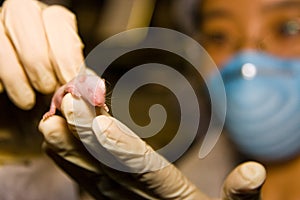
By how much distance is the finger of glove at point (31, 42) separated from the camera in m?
0.56

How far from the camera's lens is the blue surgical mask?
937 mm

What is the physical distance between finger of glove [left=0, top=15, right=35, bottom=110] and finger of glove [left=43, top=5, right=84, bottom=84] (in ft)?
0.12

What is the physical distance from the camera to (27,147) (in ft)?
2.23

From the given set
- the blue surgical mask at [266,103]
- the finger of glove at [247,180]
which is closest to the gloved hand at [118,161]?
the finger of glove at [247,180]

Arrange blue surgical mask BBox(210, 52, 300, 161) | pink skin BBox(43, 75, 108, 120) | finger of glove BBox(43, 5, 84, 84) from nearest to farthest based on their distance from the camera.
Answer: pink skin BBox(43, 75, 108, 120) → finger of glove BBox(43, 5, 84, 84) → blue surgical mask BBox(210, 52, 300, 161)

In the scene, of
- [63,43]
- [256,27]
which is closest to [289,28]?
[256,27]

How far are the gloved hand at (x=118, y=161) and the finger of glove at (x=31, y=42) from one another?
0.07 m

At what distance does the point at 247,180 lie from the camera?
0.49 m

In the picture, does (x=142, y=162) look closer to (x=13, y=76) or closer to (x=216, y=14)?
(x=13, y=76)

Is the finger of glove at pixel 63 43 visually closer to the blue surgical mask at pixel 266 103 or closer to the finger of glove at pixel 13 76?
the finger of glove at pixel 13 76

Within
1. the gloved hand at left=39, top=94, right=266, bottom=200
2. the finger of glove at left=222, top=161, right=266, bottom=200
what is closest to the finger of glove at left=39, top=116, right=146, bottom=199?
the gloved hand at left=39, top=94, right=266, bottom=200

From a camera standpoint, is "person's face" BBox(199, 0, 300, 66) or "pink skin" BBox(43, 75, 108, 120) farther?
"person's face" BBox(199, 0, 300, 66)

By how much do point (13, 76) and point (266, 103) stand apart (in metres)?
0.49

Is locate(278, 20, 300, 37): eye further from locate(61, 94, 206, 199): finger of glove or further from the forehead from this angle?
locate(61, 94, 206, 199): finger of glove
